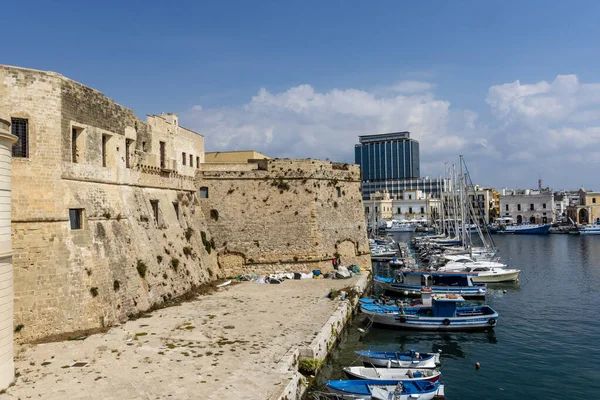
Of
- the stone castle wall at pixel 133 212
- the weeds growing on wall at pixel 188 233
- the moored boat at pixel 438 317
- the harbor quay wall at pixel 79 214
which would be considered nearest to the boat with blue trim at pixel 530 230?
the stone castle wall at pixel 133 212

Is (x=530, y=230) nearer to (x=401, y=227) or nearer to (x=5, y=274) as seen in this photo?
(x=401, y=227)

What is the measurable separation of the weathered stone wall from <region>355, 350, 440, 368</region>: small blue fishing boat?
1299cm

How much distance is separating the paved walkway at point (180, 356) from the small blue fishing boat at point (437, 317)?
317 cm

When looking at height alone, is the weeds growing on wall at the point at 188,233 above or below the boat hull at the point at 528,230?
above

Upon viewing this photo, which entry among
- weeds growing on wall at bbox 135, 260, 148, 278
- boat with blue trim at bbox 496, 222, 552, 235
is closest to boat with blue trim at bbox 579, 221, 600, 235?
boat with blue trim at bbox 496, 222, 552, 235

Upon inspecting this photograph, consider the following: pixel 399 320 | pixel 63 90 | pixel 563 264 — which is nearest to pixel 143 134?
pixel 63 90

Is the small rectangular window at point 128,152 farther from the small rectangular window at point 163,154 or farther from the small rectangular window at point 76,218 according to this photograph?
the small rectangular window at point 76,218

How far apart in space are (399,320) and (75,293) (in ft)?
45.7

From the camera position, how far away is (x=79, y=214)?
57.4ft

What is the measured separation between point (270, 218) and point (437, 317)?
12.2 m

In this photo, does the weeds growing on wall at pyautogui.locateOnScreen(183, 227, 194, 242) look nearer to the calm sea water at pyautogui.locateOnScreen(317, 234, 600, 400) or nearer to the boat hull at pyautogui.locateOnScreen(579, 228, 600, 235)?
the calm sea water at pyautogui.locateOnScreen(317, 234, 600, 400)

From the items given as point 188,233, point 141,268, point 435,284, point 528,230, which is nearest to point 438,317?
point 435,284

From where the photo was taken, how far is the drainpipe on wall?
1155 cm

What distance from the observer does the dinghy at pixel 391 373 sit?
14.8m
